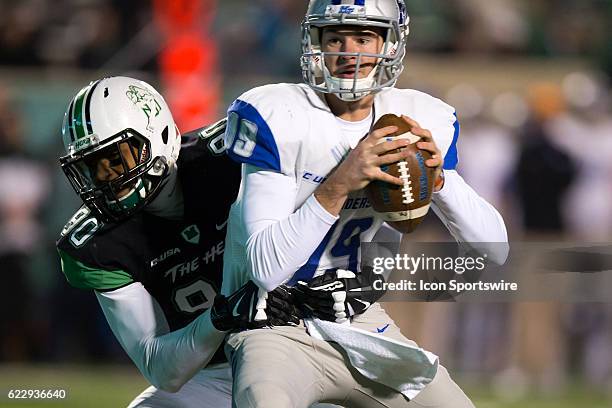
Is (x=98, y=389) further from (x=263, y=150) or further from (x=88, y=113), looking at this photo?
(x=263, y=150)

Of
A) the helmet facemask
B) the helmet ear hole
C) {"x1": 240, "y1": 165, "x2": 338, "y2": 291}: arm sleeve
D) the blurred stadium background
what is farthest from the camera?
the blurred stadium background

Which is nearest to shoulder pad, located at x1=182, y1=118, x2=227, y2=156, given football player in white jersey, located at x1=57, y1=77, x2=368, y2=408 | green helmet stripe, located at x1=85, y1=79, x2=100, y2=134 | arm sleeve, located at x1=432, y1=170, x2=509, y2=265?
football player in white jersey, located at x1=57, y1=77, x2=368, y2=408

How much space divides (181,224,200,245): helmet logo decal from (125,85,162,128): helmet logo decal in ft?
1.10

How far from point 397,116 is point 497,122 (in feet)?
13.8

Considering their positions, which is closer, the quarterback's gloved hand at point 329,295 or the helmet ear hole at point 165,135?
the quarterback's gloved hand at point 329,295

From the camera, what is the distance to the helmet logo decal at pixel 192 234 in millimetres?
3537

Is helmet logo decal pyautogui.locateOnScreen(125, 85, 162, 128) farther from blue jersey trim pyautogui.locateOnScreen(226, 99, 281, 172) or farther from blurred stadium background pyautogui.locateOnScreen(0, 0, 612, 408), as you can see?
blurred stadium background pyautogui.locateOnScreen(0, 0, 612, 408)

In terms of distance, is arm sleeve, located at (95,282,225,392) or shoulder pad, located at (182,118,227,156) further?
shoulder pad, located at (182,118,227,156)

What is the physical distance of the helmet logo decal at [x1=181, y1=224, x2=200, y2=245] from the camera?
11.6 ft

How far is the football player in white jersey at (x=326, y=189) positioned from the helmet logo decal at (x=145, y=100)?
1.69 ft

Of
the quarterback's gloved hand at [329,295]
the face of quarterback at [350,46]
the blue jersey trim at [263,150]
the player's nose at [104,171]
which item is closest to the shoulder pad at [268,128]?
the blue jersey trim at [263,150]

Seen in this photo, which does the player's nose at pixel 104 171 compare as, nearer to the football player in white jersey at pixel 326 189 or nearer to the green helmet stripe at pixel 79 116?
the green helmet stripe at pixel 79 116

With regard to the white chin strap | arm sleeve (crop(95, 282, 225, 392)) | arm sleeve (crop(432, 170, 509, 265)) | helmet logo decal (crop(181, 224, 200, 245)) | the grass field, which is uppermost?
the white chin strap

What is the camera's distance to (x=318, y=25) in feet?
10.2
